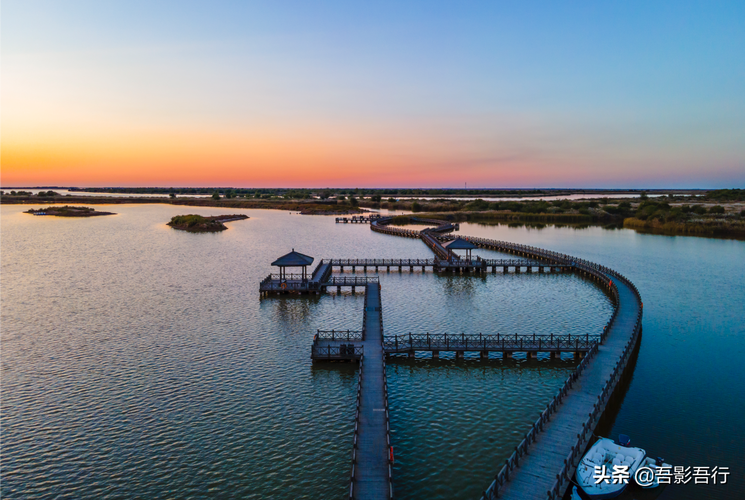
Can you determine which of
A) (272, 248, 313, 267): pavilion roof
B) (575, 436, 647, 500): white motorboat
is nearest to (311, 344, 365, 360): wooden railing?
(575, 436, 647, 500): white motorboat

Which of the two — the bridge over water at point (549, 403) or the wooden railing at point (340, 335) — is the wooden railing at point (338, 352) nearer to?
the bridge over water at point (549, 403)

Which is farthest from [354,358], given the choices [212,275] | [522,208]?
[522,208]

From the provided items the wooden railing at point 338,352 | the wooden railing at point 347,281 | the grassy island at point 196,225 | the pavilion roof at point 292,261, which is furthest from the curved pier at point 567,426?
the grassy island at point 196,225

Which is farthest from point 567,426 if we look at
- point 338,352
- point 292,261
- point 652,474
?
point 292,261

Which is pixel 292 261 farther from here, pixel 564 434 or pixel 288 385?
pixel 564 434

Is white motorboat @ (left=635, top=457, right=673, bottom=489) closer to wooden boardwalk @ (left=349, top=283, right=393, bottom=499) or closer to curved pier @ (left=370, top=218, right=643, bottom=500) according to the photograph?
curved pier @ (left=370, top=218, right=643, bottom=500)

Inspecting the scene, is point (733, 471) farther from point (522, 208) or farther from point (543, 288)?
point (522, 208)

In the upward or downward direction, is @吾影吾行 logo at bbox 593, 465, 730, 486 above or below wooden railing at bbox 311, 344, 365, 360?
below
